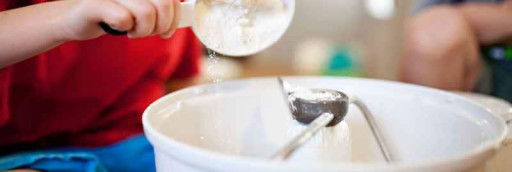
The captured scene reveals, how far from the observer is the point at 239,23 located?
527mm

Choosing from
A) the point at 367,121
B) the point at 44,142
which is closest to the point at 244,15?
the point at 367,121

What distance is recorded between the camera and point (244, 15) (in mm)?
531

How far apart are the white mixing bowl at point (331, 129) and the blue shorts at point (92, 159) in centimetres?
12

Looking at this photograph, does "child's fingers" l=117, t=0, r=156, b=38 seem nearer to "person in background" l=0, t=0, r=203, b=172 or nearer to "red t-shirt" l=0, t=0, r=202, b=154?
"person in background" l=0, t=0, r=203, b=172

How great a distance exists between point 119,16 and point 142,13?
0.06ft

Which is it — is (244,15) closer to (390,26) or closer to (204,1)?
(204,1)

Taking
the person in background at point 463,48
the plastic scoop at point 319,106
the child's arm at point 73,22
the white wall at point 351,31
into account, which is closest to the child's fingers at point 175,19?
the child's arm at point 73,22

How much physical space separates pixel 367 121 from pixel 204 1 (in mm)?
213

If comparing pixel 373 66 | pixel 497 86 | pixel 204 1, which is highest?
pixel 204 1

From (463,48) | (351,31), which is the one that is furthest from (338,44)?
(463,48)

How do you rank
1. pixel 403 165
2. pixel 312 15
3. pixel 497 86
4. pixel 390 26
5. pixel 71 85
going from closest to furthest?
pixel 403 165, pixel 71 85, pixel 497 86, pixel 390 26, pixel 312 15

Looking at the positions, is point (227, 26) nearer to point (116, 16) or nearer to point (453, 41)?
point (116, 16)

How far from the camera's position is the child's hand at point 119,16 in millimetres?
415

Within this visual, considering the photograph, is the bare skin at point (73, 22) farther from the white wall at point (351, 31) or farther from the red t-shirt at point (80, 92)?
the white wall at point (351, 31)
